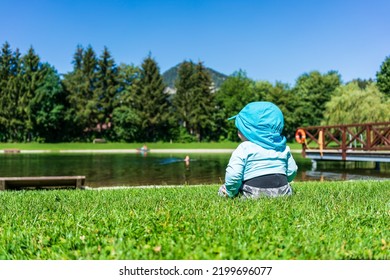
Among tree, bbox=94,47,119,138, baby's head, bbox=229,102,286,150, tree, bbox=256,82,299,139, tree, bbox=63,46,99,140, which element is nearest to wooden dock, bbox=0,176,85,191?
baby's head, bbox=229,102,286,150

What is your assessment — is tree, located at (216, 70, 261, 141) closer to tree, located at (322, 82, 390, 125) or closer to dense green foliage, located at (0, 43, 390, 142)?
dense green foliage, located at (0, 43, 390, 142)

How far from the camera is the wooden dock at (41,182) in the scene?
930 cm

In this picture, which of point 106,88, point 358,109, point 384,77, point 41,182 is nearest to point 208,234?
point 41,182

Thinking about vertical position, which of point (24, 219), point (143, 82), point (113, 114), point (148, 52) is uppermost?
point (148, 52)

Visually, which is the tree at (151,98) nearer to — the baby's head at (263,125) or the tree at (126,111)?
the tree at (126,111)

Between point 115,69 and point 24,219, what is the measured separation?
5421 cm

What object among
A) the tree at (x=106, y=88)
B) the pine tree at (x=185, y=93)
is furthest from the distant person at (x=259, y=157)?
the tree at (x=106, y=88)

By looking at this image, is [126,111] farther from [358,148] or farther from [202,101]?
[358,148]

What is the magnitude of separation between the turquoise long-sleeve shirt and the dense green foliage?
48396 mm

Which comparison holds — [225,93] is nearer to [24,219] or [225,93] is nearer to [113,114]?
[113,114]

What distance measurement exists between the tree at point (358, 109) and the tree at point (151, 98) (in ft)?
81.9

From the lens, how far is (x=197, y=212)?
372cm

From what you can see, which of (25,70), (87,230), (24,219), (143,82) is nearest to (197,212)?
(87,230)
